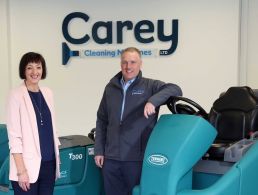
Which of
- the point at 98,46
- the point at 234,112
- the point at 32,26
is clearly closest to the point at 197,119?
the point at 234,112

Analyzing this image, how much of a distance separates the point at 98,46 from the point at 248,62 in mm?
1855

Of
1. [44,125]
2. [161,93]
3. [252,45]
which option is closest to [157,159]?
[161,93]

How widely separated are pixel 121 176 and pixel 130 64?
677 millimetres

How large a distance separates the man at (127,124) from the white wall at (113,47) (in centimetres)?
272

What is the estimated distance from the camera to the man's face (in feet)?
8.48

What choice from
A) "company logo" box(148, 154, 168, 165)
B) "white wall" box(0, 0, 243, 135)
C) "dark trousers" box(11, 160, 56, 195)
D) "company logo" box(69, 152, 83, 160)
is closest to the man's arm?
"company logo" box(148, 154, 168, 165)

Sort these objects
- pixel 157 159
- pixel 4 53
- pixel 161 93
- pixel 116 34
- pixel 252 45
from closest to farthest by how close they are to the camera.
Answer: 1. pixel 157 159
2. pixel 161 93
3. pixel 252 45
4. pixel 116 34
5. pixel 4 53

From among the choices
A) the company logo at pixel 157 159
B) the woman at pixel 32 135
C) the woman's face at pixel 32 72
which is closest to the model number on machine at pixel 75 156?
the woman at pixel 32 135

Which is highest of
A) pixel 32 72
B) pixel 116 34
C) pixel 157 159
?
pixel 116 34

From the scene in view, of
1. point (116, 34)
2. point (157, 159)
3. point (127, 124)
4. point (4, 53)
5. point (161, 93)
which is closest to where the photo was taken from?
point (157, 159)

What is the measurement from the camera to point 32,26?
5.66m

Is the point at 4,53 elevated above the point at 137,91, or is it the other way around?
the point at 4,53

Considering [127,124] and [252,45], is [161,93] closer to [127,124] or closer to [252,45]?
[127,124]

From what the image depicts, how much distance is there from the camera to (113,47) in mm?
5480
